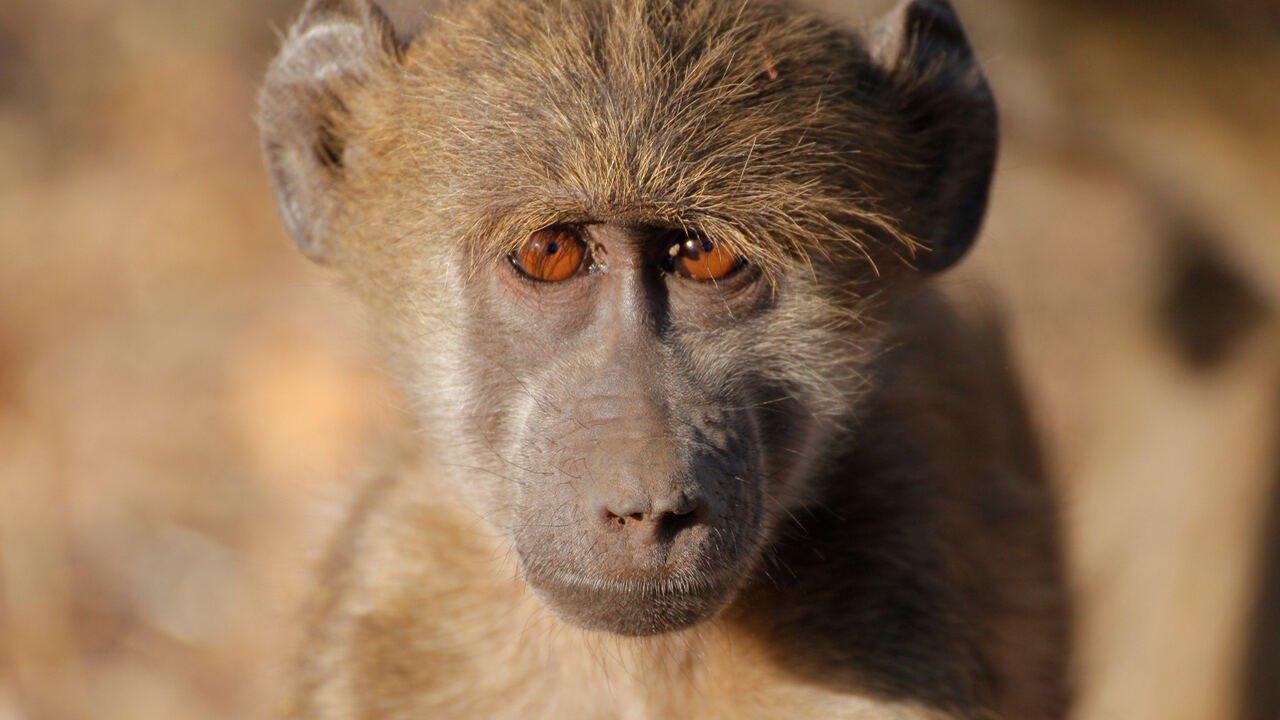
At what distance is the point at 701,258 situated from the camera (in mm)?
3162

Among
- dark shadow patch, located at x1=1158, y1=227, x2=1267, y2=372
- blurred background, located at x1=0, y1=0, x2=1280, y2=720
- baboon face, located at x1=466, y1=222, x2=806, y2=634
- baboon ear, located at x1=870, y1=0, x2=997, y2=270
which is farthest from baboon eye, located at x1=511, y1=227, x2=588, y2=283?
dark shadow patch, located at x1=1158, y1=227, x2=1267, y2=372

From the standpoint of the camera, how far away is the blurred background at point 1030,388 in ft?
18.2

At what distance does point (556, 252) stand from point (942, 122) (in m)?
1.08

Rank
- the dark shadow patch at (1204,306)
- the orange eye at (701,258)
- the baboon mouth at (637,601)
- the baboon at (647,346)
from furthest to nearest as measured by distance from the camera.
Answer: the dark shadow patch at (1204,306) < the orange eye at (701,258) < the baboon at (647,346) < the baboon mouth at (637,601)

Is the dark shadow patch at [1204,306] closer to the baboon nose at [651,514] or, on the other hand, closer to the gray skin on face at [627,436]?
the gray skin on face at [627,436]

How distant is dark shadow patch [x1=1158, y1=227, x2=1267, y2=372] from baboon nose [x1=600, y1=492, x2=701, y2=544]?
3.99 metres

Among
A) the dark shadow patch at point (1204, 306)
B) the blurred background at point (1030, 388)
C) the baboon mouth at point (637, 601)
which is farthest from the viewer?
the dark shadow patch at point (1204, 306)

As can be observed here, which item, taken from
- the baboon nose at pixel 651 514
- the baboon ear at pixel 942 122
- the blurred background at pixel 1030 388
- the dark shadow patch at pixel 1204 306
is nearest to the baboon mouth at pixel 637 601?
the baboon nose at pixel 651 514

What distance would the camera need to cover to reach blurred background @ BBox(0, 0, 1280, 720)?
18.2 feet

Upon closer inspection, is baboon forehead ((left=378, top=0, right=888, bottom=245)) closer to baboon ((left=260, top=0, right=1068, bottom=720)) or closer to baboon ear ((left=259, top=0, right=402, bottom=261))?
baboon ((left=260, top=0, right=1068, bottom=720))

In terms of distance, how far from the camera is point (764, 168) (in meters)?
3.13

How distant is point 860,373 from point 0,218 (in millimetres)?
5891

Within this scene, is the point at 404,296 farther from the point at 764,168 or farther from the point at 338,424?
the point at 338,424

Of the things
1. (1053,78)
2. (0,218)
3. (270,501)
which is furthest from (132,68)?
(1053,78)
